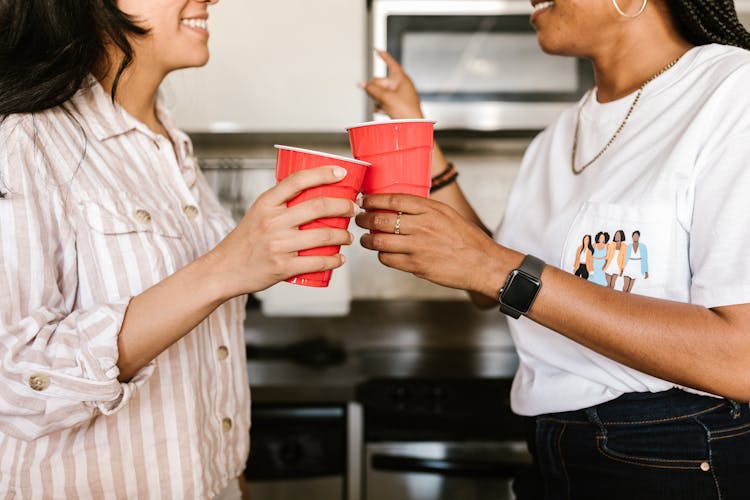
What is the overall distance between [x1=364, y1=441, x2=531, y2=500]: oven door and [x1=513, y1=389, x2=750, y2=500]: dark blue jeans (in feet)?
2.41

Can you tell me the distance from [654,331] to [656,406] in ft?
0.59

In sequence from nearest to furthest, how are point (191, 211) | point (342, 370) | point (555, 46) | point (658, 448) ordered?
point (658, 448) < point (191, 211) < point (555, 46) < point (342, 370)

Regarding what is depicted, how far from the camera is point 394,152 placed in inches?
31.4

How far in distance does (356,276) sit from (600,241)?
1.51m

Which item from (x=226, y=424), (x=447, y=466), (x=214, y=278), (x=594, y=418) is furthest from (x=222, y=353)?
(x=447, y=466)

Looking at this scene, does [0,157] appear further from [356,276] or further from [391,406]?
[356,276]

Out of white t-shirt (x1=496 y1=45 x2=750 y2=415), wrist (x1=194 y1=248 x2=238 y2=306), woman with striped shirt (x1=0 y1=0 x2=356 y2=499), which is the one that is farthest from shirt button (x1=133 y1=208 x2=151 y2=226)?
white t-shirt (x1=496 y1=45 x2=750 y2=415)

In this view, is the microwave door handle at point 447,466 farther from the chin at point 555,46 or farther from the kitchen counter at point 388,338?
the chin at point 555,46

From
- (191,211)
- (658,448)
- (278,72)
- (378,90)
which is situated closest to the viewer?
(658,448)

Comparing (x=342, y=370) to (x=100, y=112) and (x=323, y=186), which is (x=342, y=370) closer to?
(x=100, y=112)

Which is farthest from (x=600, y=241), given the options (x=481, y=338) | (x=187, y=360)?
(x=481, y=338)

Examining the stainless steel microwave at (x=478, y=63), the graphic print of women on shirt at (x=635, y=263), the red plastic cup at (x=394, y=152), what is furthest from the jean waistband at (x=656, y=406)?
the stainless steel microwave at (x=478, y=63)

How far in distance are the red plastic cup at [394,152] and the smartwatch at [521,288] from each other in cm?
17

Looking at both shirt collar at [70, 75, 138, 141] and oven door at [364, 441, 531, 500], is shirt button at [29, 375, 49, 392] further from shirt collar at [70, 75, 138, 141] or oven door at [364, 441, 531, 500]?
oven door at [364, 441, 531, 500]
